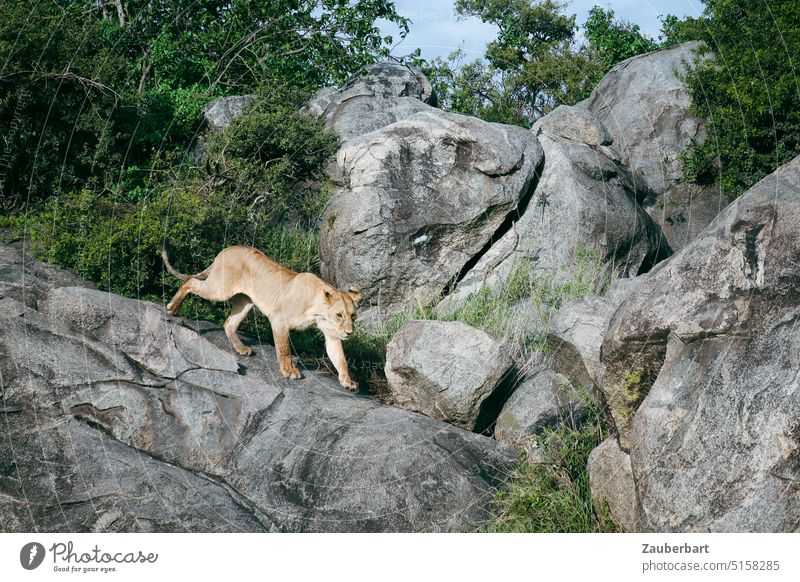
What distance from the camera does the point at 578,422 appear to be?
13938mm

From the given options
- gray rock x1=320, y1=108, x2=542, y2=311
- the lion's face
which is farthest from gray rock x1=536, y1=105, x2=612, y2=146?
the lion's face

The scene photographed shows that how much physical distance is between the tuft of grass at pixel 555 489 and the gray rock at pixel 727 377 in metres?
1.33

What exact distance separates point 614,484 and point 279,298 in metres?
5.99

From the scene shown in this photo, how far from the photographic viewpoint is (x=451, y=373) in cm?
1435

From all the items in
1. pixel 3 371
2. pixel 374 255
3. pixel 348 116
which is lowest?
pixel 3 371

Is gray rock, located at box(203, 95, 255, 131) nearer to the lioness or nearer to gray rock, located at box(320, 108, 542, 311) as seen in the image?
gray rock, located at box(320, 108, 542, 311)

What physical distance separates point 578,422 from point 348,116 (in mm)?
11717

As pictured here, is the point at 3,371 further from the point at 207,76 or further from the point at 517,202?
the point at 207,76

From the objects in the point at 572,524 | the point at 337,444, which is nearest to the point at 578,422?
the point at 572,524

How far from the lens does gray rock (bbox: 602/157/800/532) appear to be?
10.0 m

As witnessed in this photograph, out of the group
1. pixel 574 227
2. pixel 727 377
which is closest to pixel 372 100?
pixel 574 227

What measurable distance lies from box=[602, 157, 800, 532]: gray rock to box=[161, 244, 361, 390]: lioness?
520cm

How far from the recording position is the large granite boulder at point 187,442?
Answer: 1185cm

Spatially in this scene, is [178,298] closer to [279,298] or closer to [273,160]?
[279,298]
